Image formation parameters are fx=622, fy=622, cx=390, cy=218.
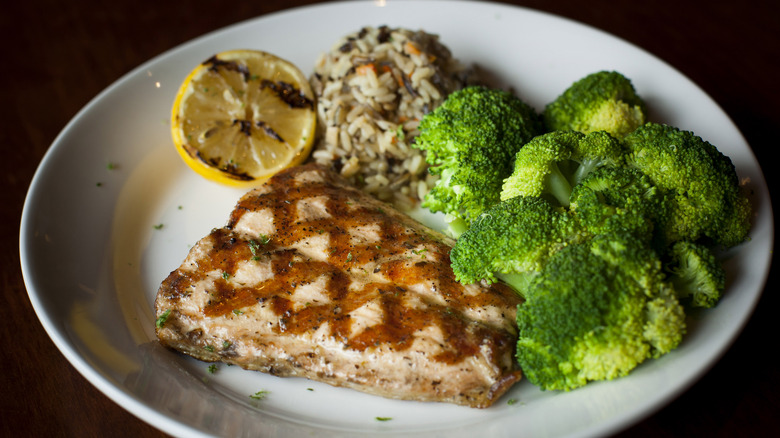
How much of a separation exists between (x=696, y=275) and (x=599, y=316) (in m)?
0.56

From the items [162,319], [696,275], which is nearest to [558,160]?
[696,275]

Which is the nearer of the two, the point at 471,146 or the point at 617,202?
the point at 617,202

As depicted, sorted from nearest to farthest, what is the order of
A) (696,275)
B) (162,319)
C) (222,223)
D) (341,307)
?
(696,275)
(341,307)
(162,319)
(222,223)

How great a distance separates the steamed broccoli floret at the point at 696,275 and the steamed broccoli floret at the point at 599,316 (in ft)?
0.70

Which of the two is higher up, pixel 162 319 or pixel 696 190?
pixel 696 190

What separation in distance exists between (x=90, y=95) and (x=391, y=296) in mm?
3509

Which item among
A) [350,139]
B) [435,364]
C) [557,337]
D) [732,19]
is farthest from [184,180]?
[732,19]

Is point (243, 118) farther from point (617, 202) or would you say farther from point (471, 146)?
point (617, 202)

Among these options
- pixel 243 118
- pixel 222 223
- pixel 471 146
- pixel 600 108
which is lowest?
pixel 222 223

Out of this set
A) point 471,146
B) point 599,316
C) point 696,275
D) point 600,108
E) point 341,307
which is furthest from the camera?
point 600,108

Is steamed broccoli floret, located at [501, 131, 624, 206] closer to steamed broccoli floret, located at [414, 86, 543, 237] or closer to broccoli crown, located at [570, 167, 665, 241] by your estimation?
broccoli crown, located at [570, 167, 665, 241]

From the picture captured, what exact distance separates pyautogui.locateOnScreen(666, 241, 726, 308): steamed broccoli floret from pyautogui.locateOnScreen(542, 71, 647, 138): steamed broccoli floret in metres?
1.07

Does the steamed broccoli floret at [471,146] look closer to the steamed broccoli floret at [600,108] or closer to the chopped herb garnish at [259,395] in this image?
the steamed broccoli floret at [600,108]

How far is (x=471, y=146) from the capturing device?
11.4 feet
